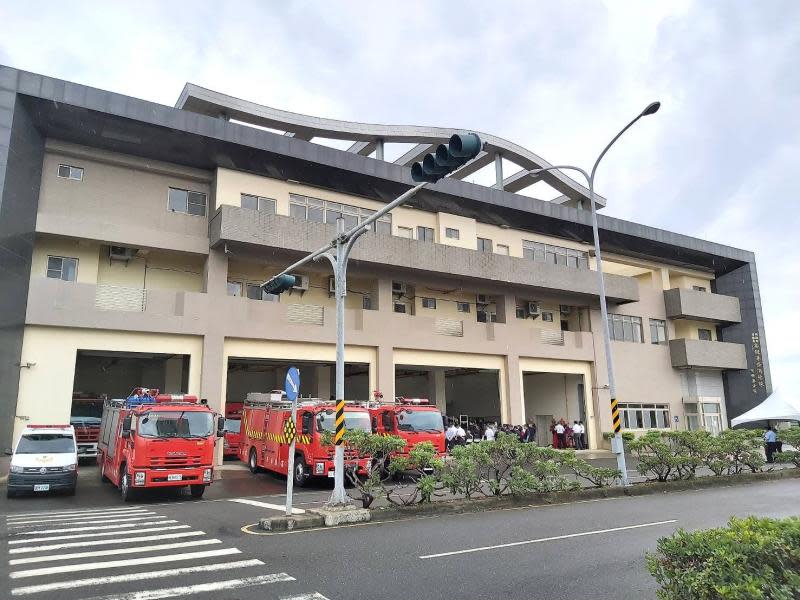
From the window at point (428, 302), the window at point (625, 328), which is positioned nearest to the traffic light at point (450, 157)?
the window at point (428, 302)

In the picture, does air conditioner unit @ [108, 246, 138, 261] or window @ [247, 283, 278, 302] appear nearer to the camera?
air conditioner unit @ [108, 246, 138, 261]

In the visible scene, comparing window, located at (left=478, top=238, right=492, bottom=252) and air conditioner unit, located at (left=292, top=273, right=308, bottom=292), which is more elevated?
window, located at (left=478, top=238, right=492, bottom=252)

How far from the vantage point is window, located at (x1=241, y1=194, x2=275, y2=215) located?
2486cm

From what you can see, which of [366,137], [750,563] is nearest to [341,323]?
[750,563]

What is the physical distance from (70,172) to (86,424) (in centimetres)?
1039

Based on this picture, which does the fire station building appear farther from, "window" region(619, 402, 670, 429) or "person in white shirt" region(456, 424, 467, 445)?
"person in white shirt" region(456, 424, 467, 445)

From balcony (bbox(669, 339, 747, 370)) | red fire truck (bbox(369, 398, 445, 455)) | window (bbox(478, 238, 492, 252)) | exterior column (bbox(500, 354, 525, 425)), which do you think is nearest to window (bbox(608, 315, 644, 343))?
balcony (bbox(669, 339, 747, 370))

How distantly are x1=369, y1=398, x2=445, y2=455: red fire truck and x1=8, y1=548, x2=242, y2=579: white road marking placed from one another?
10714 millimetres

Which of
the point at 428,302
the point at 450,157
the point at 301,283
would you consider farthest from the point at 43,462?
the point at 428,302

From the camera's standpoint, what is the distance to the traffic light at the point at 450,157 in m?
7.91

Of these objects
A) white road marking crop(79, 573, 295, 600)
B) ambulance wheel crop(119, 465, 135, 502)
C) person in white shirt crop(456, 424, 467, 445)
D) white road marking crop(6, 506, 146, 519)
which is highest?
person in white shirt crop(456, 424, 467, 445)

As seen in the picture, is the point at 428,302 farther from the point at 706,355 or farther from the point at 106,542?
the point at 106,542

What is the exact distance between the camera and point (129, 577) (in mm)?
7391

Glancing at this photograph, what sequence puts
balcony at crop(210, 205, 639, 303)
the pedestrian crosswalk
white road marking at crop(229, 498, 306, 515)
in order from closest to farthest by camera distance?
the pedestrian crosswalk → white road marking at crop(229, 498, 306, 515) → balcony at crop(210, 205, 639, 303)
